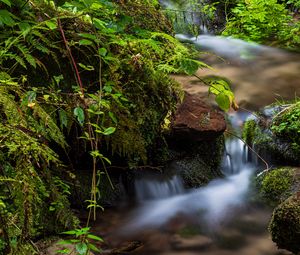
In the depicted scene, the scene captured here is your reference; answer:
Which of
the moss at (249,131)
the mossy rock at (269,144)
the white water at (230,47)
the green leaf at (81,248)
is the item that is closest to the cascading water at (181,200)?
the mossy rock at (269,144)

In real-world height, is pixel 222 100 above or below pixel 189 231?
above

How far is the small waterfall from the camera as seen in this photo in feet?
13.7

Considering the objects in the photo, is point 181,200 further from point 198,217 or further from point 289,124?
point 289,124

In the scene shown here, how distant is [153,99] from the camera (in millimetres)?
3352

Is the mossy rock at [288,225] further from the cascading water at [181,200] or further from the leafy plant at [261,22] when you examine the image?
the leafy plant at [261,22]

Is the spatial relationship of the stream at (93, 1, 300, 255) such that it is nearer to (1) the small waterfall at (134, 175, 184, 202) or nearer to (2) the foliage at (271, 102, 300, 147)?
(1) the small waterfall at (134, 175, 184, 202)

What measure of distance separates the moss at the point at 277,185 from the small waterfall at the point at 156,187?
3.42ft

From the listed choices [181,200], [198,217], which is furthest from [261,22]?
[198,217]

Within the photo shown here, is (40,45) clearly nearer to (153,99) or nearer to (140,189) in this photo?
(153,99)

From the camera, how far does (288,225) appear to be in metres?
3.11

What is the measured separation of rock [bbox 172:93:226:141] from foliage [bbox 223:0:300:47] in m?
6.63

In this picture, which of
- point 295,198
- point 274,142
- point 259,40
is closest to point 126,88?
point 295,198

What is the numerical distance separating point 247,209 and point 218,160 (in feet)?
2.87

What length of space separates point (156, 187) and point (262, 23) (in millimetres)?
8062
